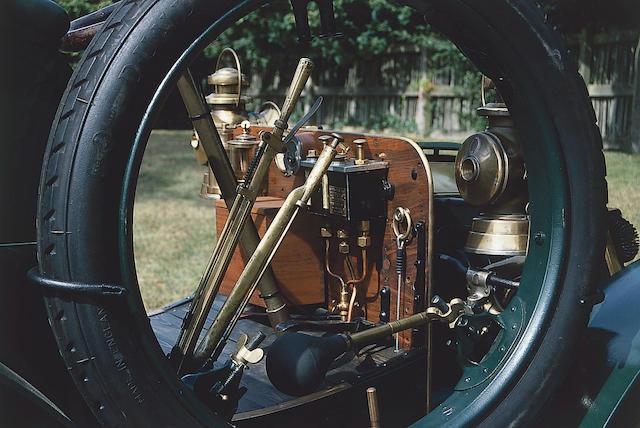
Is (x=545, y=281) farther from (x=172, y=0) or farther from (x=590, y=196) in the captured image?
(x=172, y=0)

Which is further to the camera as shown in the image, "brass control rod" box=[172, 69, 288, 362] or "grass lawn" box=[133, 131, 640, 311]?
"grass lawn" box=[133, 131, 640, 311]

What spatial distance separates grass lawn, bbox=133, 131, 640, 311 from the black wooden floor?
2203 mm

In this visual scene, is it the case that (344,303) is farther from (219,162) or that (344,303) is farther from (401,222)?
(219,162)

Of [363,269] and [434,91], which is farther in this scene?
[434,91]

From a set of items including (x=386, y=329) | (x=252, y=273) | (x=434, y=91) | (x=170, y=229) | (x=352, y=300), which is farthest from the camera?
(x=434, y=91)

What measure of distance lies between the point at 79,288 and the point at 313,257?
1.28m

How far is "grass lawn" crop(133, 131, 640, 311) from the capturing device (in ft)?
16.8

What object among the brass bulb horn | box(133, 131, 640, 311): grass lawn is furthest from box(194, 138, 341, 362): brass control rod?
box(133, 131, 640, 311): grass lawn

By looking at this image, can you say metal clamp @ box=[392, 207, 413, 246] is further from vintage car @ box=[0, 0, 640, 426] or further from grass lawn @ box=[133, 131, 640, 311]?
grass lawn @ box=[133, 131, 640, 311]

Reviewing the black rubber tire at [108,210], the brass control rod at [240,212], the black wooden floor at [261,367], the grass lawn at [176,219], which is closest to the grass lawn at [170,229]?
the grass lawn at [176,219]

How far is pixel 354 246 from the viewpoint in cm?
228

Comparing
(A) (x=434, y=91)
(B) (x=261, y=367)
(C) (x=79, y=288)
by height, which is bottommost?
(B) (x=261, y=367)

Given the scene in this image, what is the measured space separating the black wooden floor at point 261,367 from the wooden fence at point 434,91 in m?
8.70

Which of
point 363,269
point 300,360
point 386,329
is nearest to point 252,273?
point 300,360
